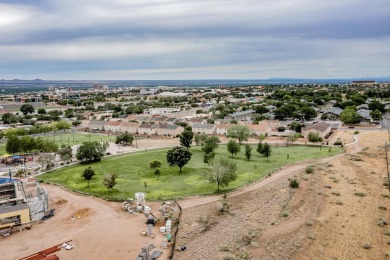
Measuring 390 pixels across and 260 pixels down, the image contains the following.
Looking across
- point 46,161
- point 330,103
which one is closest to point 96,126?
point 46,161

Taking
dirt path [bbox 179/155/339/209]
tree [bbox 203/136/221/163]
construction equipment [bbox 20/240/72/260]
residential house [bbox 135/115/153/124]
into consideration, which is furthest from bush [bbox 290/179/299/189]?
residential house [bbox 135/115/153/124]

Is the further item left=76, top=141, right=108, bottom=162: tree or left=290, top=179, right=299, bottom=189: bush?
left=76, top=141, right=108, bottom=162: tree

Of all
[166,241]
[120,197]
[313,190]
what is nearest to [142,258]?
[166,241]

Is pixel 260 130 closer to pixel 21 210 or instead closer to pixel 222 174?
pixel 222 174

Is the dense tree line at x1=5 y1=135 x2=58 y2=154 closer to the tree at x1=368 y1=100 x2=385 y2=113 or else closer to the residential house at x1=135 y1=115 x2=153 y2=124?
the residential house at x1=135 y1=115 x2=153 y2=124

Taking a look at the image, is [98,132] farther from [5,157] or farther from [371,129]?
[371,129]

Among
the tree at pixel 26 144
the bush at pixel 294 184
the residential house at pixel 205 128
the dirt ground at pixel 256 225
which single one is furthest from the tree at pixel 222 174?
the residential house at pixel 205 128
